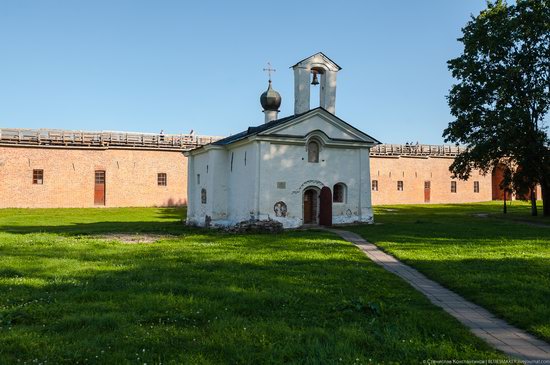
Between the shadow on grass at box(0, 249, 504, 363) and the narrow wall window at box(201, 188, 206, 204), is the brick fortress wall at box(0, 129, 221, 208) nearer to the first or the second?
the narrow wall window at box(201, 188, 206, 204)

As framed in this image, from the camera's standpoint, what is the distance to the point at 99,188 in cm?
4181

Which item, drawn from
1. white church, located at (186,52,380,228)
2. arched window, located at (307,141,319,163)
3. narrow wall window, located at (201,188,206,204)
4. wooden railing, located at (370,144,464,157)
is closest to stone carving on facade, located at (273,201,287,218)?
white church, located at (186,52,380,228)

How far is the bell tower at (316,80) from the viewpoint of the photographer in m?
24.3

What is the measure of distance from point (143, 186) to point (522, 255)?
3521 cm

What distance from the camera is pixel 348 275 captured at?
393 inches

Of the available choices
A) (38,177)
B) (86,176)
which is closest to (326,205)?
(86,176)

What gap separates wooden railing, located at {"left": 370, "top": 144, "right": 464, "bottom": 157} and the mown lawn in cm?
2979

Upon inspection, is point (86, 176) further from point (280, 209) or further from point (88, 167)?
point (280, 209)

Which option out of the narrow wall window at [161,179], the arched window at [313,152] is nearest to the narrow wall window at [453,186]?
the narrow wall window at [161,179]

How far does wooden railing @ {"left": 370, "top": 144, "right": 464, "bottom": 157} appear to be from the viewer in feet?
163

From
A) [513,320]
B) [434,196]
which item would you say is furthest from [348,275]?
[434,196]

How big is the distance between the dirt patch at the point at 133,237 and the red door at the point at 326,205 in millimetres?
7478

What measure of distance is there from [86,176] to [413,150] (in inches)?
1234

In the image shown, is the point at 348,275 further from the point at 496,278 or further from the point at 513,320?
the point at 513,320
